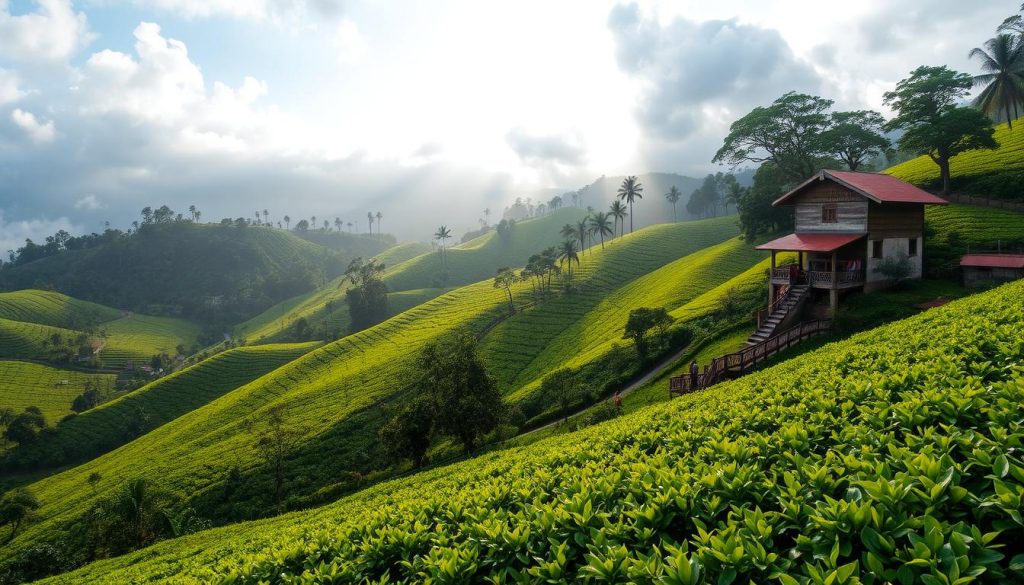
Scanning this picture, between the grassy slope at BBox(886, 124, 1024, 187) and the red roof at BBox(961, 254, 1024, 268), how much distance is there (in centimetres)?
2203

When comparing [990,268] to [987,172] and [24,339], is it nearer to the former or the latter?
[987,172]

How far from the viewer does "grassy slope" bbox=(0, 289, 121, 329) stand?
154125mm

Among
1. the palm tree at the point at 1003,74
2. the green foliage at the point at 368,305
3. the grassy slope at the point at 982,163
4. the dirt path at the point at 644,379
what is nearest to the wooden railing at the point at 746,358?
the dirt path at the point at 644,379

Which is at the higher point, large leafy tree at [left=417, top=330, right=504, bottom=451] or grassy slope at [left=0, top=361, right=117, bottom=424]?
large leafy tree at [left=417, top=330, right=504, bottom=451]

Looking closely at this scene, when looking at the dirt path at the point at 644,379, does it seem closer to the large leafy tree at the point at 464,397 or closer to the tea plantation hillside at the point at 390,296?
the large leafy tree at the point at 464,397

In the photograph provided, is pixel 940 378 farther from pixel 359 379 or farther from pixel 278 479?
pixel 359 379

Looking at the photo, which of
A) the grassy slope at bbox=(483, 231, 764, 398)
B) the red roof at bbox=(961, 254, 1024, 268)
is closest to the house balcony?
the red roof at bbox=(961, 254, 1024, 268)

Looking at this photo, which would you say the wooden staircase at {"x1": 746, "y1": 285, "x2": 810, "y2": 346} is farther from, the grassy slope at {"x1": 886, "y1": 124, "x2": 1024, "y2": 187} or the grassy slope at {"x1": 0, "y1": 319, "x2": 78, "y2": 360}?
the grassy slope at {"x1": 0, "y1": 319, "x2": 78, "y2": 360}

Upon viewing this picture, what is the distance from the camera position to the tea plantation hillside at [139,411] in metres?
77.2

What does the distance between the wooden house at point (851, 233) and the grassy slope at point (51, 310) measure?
190 m

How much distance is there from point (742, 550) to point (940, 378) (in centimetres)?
640

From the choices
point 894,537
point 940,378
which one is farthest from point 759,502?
point 940,378

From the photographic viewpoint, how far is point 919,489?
4746mm

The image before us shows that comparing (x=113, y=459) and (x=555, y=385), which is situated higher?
(x=555, y=385)
